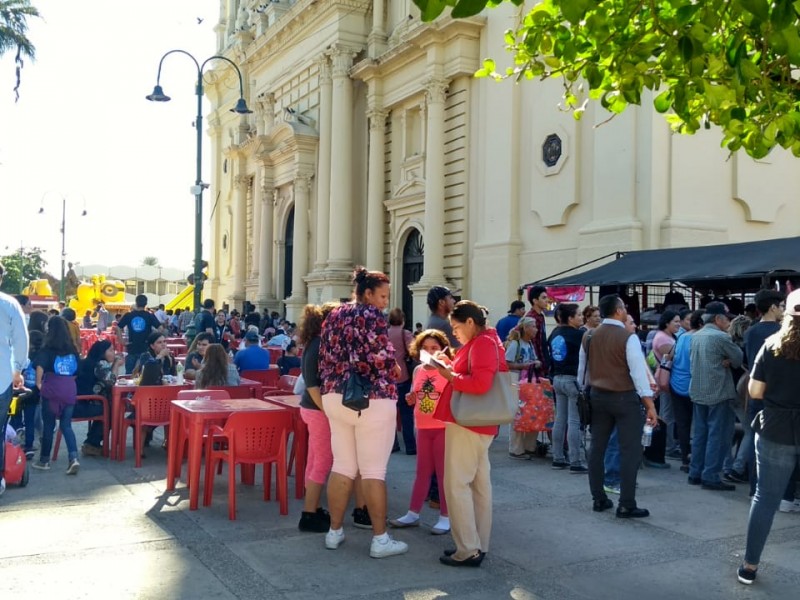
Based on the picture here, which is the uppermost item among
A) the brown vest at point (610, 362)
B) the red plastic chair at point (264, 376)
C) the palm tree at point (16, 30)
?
the palm tree at point (16, 30)

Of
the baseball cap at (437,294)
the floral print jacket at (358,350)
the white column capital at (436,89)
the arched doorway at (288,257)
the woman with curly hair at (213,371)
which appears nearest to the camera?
the floral print jacket at (358,350)

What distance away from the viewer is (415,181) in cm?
2281

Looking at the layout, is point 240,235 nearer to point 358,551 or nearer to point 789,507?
point 789,507

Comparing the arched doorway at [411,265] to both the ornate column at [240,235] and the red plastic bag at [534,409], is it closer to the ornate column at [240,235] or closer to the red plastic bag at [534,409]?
the ornate column at [240,235]

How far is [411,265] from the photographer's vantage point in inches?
944

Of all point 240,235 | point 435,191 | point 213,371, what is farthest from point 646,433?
point 240,235

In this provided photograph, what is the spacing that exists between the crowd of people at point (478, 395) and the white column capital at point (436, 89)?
470 inches

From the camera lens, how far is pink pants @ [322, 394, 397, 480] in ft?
18.6

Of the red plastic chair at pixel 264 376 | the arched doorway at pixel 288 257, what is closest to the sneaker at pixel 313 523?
the red plastic chair at pixel 264 376

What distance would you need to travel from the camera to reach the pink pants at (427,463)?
632 cm

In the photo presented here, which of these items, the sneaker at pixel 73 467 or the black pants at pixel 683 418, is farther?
the black pants at pixel 683 418

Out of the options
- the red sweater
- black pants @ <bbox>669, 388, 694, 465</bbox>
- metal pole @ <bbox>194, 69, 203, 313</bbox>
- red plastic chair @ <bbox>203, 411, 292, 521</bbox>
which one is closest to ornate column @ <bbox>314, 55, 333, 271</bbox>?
metal pole @ <bbox>194, 69, 203, 313</bbox>

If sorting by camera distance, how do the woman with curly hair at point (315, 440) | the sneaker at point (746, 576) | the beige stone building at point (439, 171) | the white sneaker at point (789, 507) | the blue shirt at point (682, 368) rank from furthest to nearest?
the beige stone building at point (439, 171) → the blue shirt at point (682, 368) → the white sneaker at point (789, 507) → the woman with curly hair at point (315, 440) → the sneaker at point (746, 576)

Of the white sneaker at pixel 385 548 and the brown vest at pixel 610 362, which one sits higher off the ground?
the brown vest at pixel 610 362
